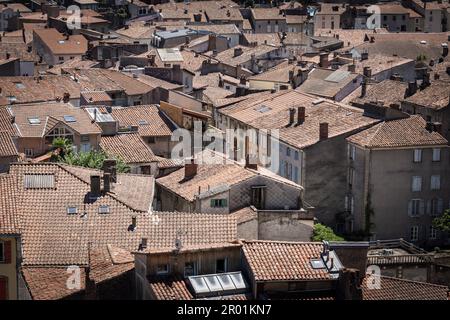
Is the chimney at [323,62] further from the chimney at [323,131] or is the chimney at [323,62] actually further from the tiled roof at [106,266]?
the tiled roof at [106,266]

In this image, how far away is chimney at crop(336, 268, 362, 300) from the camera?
3212cm

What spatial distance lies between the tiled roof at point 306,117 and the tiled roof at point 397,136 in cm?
99

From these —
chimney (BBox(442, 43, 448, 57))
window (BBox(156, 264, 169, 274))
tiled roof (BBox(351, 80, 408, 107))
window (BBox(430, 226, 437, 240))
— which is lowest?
window (BBox(430, 226, 437, 240))

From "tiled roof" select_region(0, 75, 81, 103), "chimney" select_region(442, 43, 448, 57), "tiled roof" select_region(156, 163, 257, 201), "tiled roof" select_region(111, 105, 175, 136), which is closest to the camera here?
"tiled roof" select_region(156, 163, 257, 201)

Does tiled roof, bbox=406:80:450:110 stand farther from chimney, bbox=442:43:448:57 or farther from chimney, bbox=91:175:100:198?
chimney, bbox=442:43:448:57

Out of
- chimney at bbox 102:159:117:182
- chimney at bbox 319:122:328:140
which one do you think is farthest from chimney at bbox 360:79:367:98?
chimney at bbox 102:159:117:182

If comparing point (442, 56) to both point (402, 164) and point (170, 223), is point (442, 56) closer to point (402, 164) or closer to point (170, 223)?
point (402, 164)

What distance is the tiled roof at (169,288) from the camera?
31.0 metres

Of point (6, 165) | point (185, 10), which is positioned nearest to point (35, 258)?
point (6, 165)

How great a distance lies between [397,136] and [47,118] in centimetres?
1781

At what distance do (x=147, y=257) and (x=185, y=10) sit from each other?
101 metres

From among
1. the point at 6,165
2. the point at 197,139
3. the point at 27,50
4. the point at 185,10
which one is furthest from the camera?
the point at 185,10

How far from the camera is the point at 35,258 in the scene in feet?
122

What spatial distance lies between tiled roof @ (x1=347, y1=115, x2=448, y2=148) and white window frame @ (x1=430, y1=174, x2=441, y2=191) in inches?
73.4
